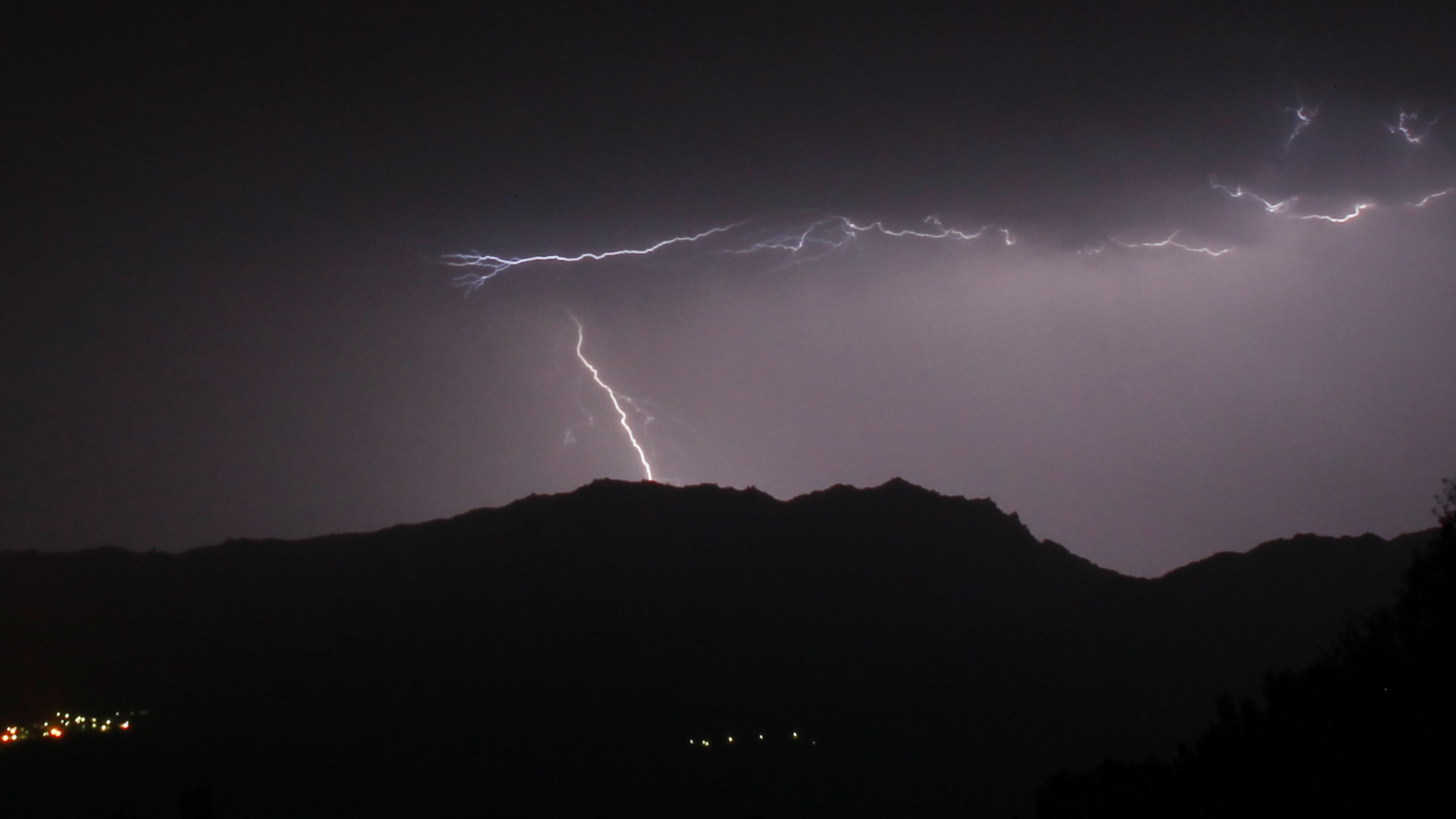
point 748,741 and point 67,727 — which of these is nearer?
point 67,727

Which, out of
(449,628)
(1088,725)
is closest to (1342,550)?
(1088,725)

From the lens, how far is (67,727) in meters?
39.0

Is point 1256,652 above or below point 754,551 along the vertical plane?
below

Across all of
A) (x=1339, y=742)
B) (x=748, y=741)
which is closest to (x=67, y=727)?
(x=748, y=741)

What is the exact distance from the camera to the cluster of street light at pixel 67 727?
3744 cm

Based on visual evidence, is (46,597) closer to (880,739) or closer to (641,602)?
(641,602)

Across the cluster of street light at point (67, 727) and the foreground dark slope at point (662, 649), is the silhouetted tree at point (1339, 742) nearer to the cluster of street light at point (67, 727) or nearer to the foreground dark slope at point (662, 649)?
the foreground dark slope at point (662, 649)

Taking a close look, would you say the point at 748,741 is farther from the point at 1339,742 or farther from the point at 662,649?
the point at 1339,742

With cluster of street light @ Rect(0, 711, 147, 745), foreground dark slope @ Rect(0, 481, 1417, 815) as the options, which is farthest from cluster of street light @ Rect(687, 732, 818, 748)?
cluster of street light @ Rect(0, 711, 147, 745)

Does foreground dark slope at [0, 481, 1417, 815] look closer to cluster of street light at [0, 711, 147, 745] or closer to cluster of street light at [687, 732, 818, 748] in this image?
cluster of street light at [687, 732, 818, 748]

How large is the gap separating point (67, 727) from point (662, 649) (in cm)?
2970

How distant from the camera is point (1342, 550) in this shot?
56.1 metres

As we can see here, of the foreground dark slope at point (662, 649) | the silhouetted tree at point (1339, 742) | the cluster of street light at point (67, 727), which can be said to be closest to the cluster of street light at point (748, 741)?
the foreground dark slope at point (662, 649)

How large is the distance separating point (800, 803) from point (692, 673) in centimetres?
1122
